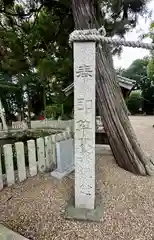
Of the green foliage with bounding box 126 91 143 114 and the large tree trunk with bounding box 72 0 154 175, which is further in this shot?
the green foliage with bounding box 126 91 143 114

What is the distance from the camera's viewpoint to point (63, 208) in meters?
2.05

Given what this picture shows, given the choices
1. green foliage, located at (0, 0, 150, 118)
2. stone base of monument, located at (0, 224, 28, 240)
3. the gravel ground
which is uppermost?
green foliage, located at (0, 0, 150, 118)

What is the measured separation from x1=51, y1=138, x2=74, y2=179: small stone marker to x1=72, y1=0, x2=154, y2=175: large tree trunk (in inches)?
28.3

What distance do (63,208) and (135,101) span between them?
23.5 m

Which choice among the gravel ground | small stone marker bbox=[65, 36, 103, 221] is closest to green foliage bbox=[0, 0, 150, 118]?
small stone marker bbox=[65, 36, 103, 221]

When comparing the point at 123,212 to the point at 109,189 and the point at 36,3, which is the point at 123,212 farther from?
the point at 36,3

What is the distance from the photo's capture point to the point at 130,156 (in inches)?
117

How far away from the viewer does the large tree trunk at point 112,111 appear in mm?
2930

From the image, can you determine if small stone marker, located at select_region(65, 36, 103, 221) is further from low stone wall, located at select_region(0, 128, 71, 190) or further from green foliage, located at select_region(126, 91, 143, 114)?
green foliage, located at select_region(126, 91, 143, 114)

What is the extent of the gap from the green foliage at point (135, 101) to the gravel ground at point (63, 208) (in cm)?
2203

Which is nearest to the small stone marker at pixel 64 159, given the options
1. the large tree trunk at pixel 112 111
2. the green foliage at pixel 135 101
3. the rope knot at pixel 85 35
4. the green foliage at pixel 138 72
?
the large tree trunk at pixel 112 111

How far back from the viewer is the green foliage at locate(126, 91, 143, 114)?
23622mm

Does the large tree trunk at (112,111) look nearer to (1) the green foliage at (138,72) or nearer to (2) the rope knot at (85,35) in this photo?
(2) the rope knot at (85,35)

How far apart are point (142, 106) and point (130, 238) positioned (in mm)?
23824
